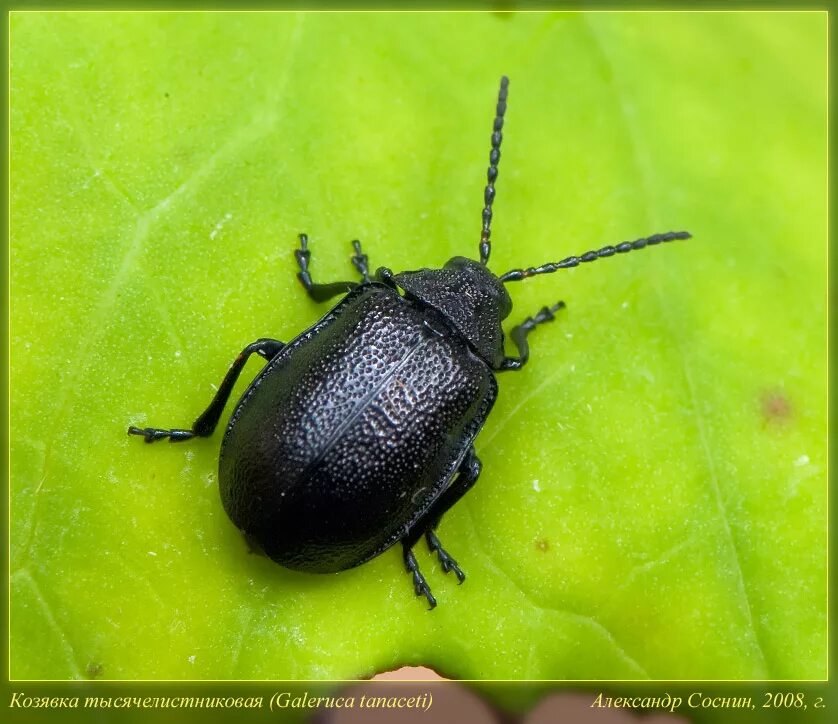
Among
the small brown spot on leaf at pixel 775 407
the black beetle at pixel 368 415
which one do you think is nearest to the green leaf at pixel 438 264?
the small brown spot on leaf at pixel 775 407

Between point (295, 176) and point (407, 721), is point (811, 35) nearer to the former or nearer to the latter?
point (295, 176)

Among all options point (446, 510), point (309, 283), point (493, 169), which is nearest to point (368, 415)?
point (446, 510)

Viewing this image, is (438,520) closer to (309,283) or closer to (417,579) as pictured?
(417,579)

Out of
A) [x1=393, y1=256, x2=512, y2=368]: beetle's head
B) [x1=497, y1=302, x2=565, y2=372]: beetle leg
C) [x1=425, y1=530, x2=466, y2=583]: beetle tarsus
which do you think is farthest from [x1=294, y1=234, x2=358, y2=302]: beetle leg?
[x1=425, y1=530, x2=466, y2=583]: beetle tarsus

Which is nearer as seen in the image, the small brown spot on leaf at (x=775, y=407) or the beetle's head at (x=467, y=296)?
the beetle's head at (x=467, y=296)

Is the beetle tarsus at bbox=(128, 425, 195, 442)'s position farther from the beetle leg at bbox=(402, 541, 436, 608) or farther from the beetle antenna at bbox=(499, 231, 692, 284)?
the beetle antenna at bbox=(499, 231, 692, 284)

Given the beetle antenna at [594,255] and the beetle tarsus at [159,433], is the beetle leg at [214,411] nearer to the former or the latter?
the beetle tarsus at [159,433]

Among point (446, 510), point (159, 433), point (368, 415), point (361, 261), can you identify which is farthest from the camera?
point (361, 261)
